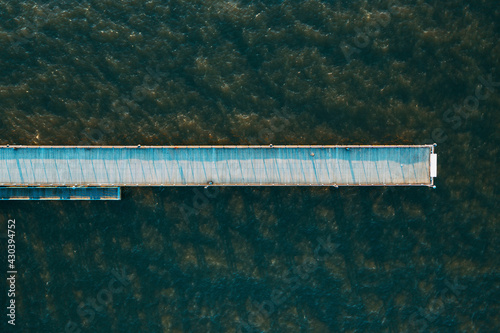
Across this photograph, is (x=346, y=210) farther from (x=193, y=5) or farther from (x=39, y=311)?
(x=39, y=311)

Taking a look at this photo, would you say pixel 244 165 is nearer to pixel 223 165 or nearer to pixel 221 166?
pixel 223 165

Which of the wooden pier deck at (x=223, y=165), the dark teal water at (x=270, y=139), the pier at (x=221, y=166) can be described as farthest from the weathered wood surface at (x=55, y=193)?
the wooden pier deck at (x=223, y=165)

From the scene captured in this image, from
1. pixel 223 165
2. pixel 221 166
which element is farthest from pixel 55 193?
pixel 223 165

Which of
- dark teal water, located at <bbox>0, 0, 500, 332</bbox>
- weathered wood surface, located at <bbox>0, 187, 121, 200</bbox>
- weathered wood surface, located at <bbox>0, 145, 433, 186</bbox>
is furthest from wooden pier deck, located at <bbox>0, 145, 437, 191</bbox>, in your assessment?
dark teal water, located at <bbox>0, 0, 500, 332</bbox>

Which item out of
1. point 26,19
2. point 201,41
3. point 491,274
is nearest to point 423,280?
point 491,274

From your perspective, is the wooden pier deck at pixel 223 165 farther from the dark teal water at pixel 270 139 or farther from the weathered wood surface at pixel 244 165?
the dark teal water at pixel 270 139

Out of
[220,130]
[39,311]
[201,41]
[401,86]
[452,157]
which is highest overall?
[201,41]
